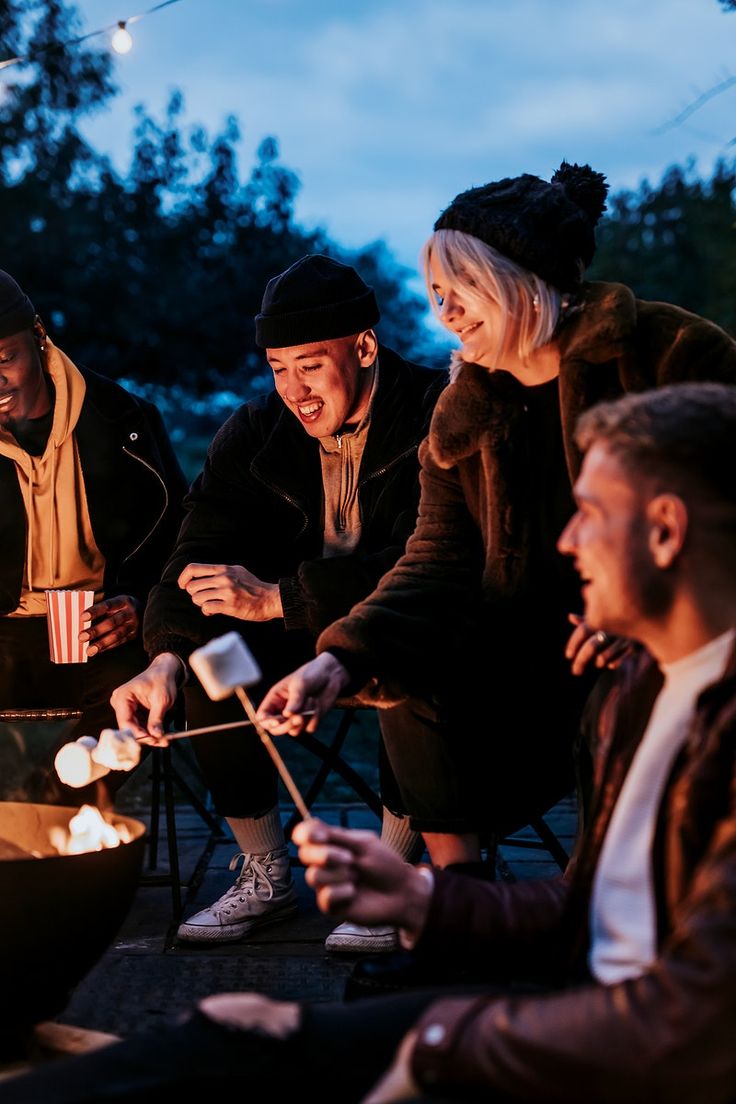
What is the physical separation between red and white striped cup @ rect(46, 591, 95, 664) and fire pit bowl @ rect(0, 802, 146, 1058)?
160cm

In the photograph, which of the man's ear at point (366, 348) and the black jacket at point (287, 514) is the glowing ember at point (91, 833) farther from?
the man's ear at point (366, 348)

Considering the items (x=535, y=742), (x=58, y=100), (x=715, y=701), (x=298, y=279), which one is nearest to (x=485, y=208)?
(x=298, y=279)

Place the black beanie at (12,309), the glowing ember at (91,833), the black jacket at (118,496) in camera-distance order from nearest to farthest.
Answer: the glowing ember at (91,833)
the black beanie at (12,309)
the black jacket at (118,496)

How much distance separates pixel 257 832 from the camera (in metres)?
4.09

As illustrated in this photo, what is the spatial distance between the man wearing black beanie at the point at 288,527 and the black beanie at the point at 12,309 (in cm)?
83

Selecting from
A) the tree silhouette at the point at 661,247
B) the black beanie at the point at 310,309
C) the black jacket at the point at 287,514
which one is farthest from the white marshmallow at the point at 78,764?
the tree silhouette at the point at 661,247

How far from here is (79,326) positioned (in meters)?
17.0

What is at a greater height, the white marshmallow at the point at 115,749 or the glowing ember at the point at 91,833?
the white marshmallow at the point at 115,749

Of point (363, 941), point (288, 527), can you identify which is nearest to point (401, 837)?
point (363, 941)

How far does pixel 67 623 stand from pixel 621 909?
2.60 meters

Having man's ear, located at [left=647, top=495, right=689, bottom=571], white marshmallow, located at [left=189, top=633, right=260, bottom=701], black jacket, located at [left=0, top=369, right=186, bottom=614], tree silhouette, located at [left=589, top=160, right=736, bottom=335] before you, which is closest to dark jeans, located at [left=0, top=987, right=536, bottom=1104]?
white marshmallow, located at [left=189, top=633, right=260, bottom=701]

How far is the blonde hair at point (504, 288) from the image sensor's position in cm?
314

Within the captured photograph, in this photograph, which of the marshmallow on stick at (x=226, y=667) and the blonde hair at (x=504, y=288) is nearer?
the marshmallow on stick at (x=226, y=667)

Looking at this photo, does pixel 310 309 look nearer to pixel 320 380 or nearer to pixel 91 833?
pixel 320 380
